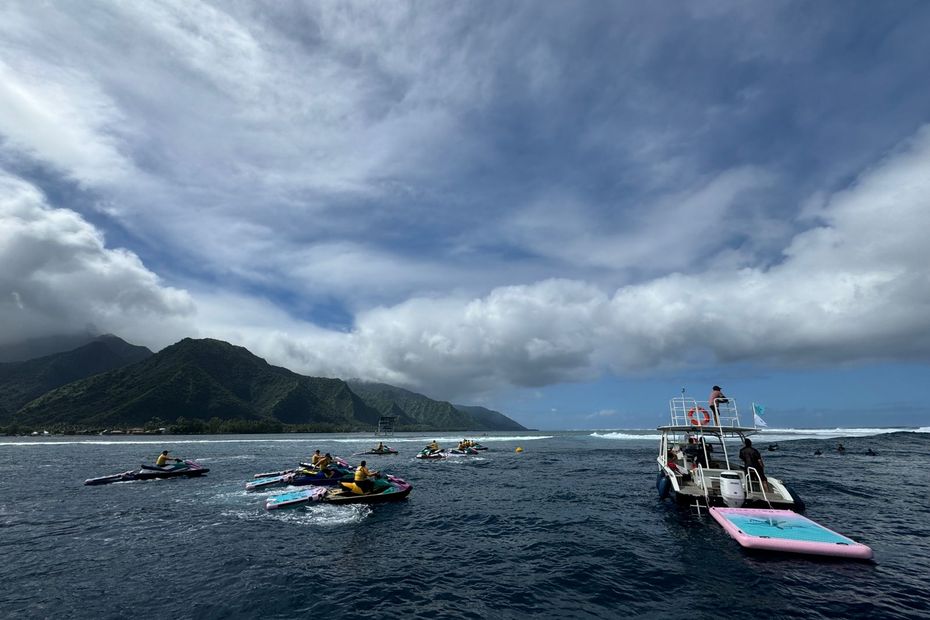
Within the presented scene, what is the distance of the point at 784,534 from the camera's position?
1977cm

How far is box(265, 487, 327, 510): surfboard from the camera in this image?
31.6 metres

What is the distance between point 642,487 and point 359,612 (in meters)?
31.7

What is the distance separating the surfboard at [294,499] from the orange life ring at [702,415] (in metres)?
28.8

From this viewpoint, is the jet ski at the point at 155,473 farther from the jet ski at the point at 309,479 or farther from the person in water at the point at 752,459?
the person in water at the point at 752,459

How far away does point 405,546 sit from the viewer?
22531mm

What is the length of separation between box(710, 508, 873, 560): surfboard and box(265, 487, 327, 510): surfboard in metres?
27.9

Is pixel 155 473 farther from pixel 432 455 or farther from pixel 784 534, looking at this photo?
pixel 784 534

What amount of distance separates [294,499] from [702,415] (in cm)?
3094

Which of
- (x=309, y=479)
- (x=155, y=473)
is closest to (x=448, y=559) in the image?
(x=309, y=479)

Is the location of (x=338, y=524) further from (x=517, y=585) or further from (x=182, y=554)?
(x=517, y=585)

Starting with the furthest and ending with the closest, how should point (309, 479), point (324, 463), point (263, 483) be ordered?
1. point (324, 463)
2. point (309, 479)
3. point (263, 483)

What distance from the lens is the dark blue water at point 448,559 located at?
15.1 meters

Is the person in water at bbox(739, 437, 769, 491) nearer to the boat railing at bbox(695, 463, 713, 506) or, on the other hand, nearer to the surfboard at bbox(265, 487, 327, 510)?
the boat railing at bbox(695, 463, 713, 506)

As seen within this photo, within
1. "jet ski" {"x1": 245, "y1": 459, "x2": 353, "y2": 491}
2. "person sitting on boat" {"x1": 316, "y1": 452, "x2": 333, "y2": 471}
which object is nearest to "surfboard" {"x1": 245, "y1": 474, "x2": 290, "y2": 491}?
"jet ski" {"x1": 245, "y1": 459, "x2": 353, "y2": 491}
